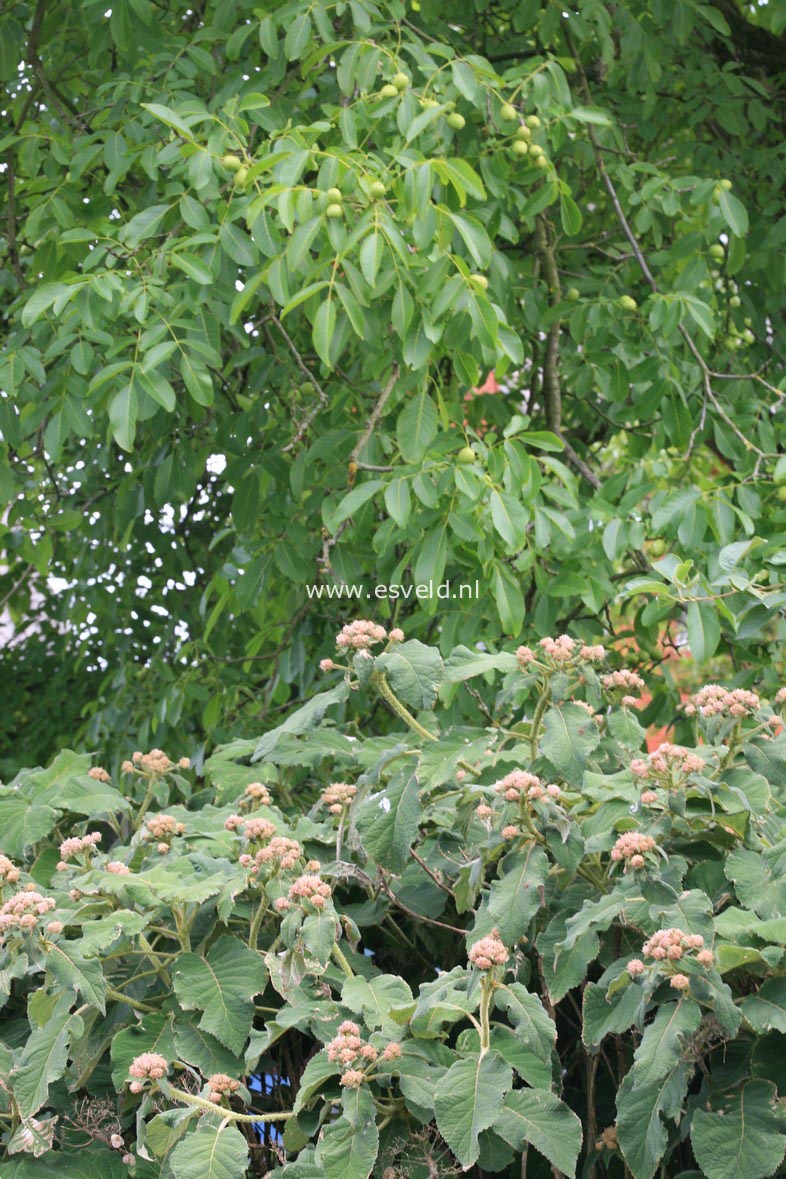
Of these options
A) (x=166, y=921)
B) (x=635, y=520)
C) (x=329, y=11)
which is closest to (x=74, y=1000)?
(x=166, y=921)

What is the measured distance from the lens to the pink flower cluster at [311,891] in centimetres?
134

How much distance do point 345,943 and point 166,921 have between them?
218 millimetres

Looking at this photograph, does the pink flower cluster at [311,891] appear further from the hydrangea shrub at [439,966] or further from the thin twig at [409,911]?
the thin twig at [409,911]

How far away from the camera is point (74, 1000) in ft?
4.57

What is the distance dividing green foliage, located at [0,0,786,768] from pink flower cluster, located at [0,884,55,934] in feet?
2.78

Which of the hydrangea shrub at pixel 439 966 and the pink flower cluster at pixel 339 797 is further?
the pink flower cluster at pixel 339 797

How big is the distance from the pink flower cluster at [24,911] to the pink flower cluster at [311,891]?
247mm

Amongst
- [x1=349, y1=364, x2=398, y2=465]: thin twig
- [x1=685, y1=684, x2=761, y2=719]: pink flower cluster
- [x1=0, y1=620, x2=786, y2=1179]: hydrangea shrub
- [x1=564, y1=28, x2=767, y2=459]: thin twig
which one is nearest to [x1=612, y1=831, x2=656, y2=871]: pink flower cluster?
[x1=0, y1=620, x2=786, y2=1179]: hydrangea shrub

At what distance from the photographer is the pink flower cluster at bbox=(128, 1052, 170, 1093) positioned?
4.15ft

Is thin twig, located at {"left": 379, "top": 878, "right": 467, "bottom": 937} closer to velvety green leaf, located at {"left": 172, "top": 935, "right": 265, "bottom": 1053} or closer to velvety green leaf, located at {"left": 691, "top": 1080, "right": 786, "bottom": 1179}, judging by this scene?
velvety green leaf, located at {"left": 172, "top": 935, "right": 265, "bottom": 1053}

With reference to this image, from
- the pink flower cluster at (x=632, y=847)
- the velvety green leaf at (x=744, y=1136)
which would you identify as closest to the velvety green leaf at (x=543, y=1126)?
the velvety green leaf at (x=744, y=1136)

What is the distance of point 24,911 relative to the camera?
136 cm

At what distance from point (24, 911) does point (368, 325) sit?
1629 mm

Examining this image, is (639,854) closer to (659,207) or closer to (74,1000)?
(74,1000)
